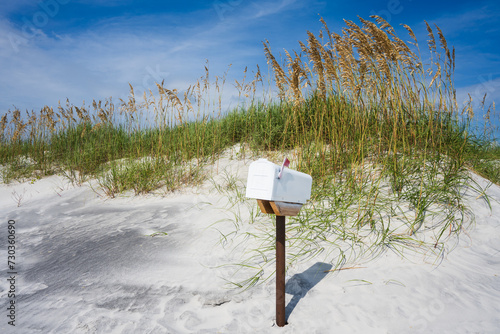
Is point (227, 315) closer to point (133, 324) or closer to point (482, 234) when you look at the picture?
point (133, 324)

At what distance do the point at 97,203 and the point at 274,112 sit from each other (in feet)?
11.2

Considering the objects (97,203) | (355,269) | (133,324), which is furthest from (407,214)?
(97,203)

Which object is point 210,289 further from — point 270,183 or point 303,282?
point 270,183

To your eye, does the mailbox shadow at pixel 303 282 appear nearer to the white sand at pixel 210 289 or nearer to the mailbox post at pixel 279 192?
the white sand at pixel 210 289

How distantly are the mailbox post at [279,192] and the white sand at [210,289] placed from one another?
31 cm

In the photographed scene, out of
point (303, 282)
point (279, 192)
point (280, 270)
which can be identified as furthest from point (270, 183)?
point (303, 282)

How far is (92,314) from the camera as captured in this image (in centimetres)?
200

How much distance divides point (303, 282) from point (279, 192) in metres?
1.00

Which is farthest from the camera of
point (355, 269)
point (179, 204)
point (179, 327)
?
point (179, 204)

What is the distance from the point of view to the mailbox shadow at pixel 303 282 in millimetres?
2097

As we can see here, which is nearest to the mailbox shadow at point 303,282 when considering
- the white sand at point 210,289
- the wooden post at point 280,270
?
the white sand at point 210,289

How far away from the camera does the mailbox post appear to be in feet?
5.20

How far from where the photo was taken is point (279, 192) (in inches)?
64.1

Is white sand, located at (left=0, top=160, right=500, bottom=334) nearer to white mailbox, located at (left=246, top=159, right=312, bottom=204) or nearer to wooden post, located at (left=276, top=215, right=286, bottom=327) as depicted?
wooden post, located at (left=276, top=215, right=286, bottom=327)
